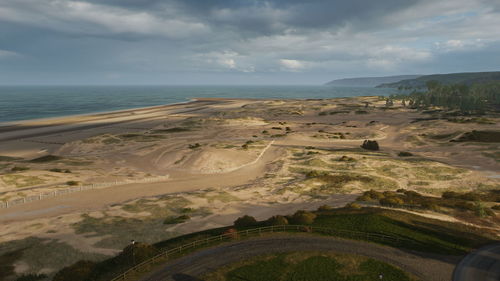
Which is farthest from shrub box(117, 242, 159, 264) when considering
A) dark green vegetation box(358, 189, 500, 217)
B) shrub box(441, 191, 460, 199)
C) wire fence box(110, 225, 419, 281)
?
Result: shrub box(441, 191, 460, 199)

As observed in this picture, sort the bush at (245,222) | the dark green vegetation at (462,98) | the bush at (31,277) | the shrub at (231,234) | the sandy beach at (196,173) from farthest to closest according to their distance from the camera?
the dark green vegetation at (462,98), the sandy beach at (196,173), the bush at (245,222), the shrub at (231,234), the bush at (31,277)

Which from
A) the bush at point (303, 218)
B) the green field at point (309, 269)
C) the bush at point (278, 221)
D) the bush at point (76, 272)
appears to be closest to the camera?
the green field at point (309, 269)

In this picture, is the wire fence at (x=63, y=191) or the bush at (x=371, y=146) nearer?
the wire fence at (x=63, y=191)

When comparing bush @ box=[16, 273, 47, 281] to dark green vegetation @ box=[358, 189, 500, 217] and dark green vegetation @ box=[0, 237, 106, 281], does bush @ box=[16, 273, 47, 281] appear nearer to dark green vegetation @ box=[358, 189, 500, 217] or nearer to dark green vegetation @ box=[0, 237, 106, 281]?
dark green vegetation @ box=[0, 237, 106, 281]

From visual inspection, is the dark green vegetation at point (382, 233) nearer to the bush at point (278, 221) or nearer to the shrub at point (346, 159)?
the bush at point (278, 221)

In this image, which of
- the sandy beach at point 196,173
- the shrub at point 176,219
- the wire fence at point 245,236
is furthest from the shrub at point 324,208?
the shrub at point 176,219

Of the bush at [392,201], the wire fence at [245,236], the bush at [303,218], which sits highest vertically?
the bush at [303,218]

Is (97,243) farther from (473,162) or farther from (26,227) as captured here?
(473,162)

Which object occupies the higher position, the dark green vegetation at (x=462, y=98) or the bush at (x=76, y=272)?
the dark green vegetation at (x=462, y=98)
